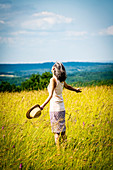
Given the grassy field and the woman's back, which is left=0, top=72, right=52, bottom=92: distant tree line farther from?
the woman's back

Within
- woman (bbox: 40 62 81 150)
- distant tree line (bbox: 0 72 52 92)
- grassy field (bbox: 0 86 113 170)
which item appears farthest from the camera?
distant tree line (bbox: 0 72 52 92)

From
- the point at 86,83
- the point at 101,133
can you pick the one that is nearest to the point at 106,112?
the point at 101,133

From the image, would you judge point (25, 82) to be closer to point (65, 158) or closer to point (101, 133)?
point (101, 133)

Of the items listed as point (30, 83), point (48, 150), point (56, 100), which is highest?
point (56, 100)

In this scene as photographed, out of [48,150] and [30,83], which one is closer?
[48,150]

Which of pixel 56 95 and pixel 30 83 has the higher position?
pixel 56 95

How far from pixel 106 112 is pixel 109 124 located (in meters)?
0.47

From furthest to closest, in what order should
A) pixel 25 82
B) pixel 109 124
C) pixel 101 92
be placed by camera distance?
pixel 25 82
pixel 101 92
pixel 109 124

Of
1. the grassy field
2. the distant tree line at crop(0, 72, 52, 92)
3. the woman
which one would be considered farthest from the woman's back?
the distant tree line at crop(0, 72, 52, 92)

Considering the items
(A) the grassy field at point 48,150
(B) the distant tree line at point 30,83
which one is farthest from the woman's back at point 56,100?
(B) the distant tree line at point 30,83

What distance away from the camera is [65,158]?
228 cm

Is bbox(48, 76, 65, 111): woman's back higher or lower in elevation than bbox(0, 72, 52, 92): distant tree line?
higher

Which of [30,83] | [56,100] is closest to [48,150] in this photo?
[56,100]

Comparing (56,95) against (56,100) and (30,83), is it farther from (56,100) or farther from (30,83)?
(30,83)
